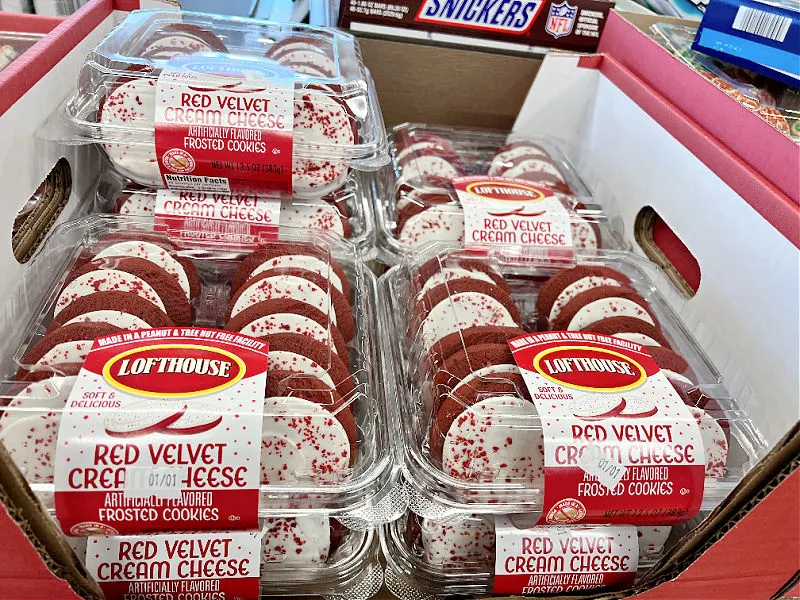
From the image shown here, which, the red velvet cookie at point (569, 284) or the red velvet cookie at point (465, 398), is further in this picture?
the red velvet cookie at point (569, 284)

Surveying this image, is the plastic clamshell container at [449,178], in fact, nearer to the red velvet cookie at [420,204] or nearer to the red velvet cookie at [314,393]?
the red velvet cookie at [420,204]

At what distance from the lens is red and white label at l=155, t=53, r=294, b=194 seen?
1488 millimetres

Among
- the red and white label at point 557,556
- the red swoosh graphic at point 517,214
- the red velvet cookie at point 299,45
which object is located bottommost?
the red and white label at point 557,556

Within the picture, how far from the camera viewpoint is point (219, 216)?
1.56m

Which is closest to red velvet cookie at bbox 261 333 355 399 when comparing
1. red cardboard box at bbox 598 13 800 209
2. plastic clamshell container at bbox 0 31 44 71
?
red cardboard box at bbox 598 13 800 209

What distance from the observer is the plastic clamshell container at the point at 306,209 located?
63.5 inches

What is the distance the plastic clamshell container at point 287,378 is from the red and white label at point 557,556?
20 centimetres

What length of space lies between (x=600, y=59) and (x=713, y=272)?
3.20ft

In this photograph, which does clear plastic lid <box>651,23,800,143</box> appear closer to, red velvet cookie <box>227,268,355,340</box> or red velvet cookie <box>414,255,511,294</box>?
red velvet cookie <box>414,255,511,294</box>

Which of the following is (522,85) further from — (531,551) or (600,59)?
(531,551)

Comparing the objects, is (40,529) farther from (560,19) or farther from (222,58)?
(560,19)

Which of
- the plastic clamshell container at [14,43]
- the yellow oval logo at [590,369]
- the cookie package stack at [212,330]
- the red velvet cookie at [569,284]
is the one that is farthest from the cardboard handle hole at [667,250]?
the plastic clamshell container at [14,43]

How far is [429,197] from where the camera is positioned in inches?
72.0

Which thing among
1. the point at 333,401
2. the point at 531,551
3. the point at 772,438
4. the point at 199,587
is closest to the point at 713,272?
the point at 772,438
